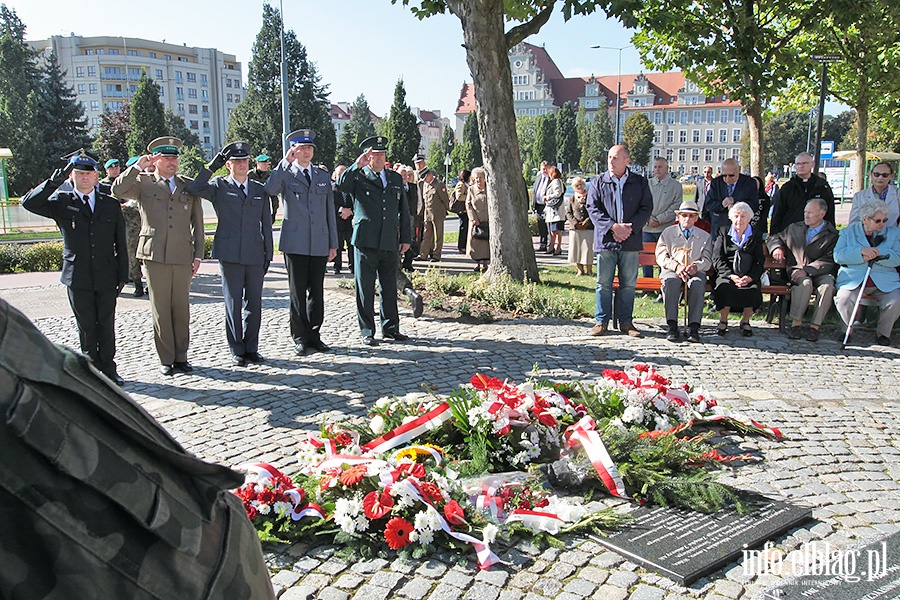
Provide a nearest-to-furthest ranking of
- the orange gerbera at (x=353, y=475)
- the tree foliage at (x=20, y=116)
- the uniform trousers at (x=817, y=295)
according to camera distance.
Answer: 1. the orange gerbera at (x=353, y=475)
2. the uniform trousers at (x=817, y=295)
3. the tree foliage at (x=20, y=116)

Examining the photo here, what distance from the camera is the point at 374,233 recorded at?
28.0ft

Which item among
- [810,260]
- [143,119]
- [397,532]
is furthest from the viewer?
[143,119]

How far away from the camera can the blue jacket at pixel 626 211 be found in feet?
29.5

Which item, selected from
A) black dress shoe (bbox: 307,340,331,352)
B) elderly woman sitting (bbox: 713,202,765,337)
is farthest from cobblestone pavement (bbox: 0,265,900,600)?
elderly woman sitting (bbox: 713,202,765,337)

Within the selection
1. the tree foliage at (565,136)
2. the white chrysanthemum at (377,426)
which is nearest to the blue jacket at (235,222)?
the white chrysanthemum at (377,426)

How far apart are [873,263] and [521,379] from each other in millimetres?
4700

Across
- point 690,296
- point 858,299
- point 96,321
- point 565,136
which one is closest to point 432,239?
point 690,296

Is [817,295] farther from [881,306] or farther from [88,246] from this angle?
[88,246]

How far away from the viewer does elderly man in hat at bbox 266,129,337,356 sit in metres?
8.12

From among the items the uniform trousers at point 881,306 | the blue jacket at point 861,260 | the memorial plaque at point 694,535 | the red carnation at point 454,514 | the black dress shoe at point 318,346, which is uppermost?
the blue jacket at point 861,260

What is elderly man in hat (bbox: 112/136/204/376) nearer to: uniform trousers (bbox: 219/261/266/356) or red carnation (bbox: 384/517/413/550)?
uniform trousers (bbox: 219/261/266/356)

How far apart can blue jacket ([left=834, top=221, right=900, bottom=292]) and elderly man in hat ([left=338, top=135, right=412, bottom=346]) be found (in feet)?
16.8

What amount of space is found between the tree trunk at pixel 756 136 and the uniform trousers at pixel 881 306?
19.9ft

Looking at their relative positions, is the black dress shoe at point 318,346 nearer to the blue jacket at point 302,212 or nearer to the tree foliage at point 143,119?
the blue jacket at point 302,212
